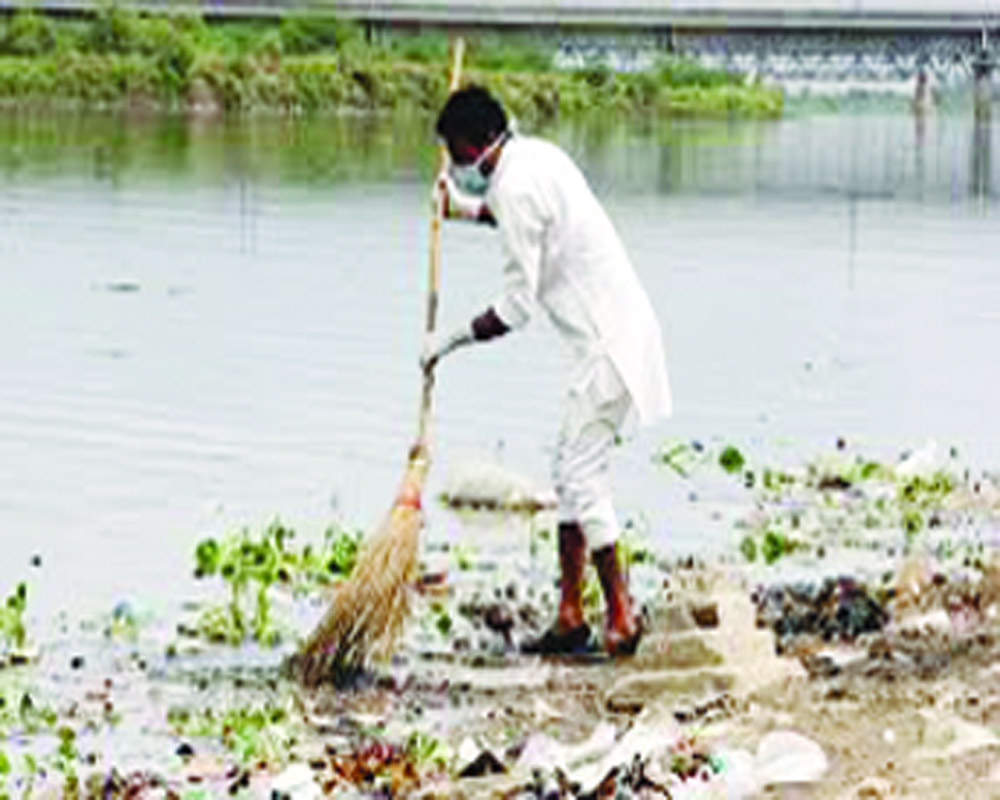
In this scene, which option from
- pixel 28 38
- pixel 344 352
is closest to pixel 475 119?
pixel 344 352

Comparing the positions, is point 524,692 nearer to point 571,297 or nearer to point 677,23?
point 571,297

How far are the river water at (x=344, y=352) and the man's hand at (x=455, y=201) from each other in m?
2.45

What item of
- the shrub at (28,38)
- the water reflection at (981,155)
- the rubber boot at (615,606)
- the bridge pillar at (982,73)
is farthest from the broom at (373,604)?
the bridge pillar at (982,73)

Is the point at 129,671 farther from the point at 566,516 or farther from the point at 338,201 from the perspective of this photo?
the point at 338,201

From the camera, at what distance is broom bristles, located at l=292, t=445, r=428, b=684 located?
1109cm

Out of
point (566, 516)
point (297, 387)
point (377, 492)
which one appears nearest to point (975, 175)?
point (297, 387)

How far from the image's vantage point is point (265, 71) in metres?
93.1

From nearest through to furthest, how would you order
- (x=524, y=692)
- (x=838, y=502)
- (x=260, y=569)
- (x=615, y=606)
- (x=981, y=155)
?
(x=524, y=692)
(x=615, y=606)
(x=260, y=569)
(x=838, y=502)
(x=981, y=155)

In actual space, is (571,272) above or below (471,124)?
below

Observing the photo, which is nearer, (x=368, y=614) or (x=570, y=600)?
(x=368, y=614)

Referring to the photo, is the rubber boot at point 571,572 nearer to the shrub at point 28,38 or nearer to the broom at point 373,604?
the broom at point 373,604

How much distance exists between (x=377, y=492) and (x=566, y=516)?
4.26 meters

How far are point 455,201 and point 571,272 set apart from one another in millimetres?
514

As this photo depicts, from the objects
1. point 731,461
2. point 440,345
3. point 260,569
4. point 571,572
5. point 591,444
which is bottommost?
point 731,461
